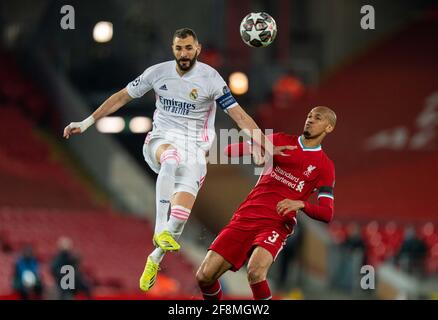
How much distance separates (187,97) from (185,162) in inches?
26.4

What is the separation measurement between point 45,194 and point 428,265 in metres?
8.52

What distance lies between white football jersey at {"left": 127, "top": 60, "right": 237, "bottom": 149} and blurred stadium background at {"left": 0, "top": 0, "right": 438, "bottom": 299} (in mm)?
8384

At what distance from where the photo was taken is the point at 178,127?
12.6m

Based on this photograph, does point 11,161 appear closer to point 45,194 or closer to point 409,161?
point 45,194

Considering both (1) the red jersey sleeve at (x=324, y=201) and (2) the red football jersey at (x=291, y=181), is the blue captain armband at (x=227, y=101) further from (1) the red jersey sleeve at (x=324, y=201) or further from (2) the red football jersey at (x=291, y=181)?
(1) the red jersey sleeve at (x=324, y=201)

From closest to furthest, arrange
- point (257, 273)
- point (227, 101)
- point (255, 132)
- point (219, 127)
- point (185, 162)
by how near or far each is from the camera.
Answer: point (257, 273) → point (255, 132) → point (227, 101) → point (185, 162) → point (219, 127)

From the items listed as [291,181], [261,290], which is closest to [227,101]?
[291,181]

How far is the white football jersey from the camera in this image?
12406mm

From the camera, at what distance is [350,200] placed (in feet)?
96.3

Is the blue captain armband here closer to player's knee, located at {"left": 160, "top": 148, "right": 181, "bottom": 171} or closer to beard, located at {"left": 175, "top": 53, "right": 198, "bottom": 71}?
beard, located at {"left": 175, "top": 53, "right": 198, "bottom": 71}

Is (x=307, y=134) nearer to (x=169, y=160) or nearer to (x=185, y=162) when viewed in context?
(x=185, y=162)

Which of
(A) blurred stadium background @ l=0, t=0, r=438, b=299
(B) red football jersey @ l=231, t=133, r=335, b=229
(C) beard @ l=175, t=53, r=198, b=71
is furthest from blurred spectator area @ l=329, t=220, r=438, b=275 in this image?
(C) beard @ l=175, t=53, r=198, b=71
